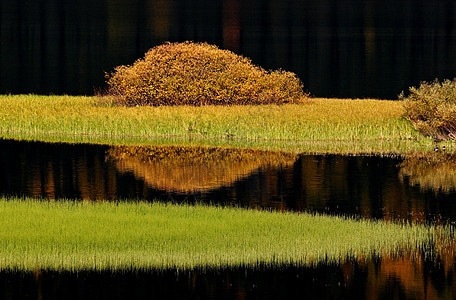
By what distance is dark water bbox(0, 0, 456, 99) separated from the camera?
7150cm

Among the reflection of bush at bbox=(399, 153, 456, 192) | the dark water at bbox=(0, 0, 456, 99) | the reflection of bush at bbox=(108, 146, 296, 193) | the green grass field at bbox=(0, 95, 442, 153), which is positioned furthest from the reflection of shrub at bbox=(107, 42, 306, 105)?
the dark water at bbox=(0, 0, 456, 99)

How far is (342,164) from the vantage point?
112 feet

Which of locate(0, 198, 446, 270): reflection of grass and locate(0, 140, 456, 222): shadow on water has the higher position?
locate(0, 140, 456, 222): shadow on water

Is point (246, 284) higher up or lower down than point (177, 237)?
lower down

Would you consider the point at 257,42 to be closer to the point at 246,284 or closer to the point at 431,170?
the point at 431,170

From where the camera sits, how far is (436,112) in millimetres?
37938

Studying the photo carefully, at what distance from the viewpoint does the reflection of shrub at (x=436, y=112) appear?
38.0 metres

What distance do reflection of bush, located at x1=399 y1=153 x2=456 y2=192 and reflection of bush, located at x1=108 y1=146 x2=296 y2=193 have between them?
3991 mm

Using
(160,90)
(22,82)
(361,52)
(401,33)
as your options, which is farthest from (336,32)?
(160,90)

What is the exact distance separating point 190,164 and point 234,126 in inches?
265

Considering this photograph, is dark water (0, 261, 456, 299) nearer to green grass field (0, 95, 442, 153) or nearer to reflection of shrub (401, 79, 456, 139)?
green grass field (0, 95, 442, 153)

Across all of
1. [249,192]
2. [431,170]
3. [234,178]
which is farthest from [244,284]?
[431,170]

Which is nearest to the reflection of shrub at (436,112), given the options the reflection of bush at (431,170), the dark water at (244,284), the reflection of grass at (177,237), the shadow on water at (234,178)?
the reflection of bush at (431,170)

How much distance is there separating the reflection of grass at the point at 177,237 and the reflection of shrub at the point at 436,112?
46.5ft
